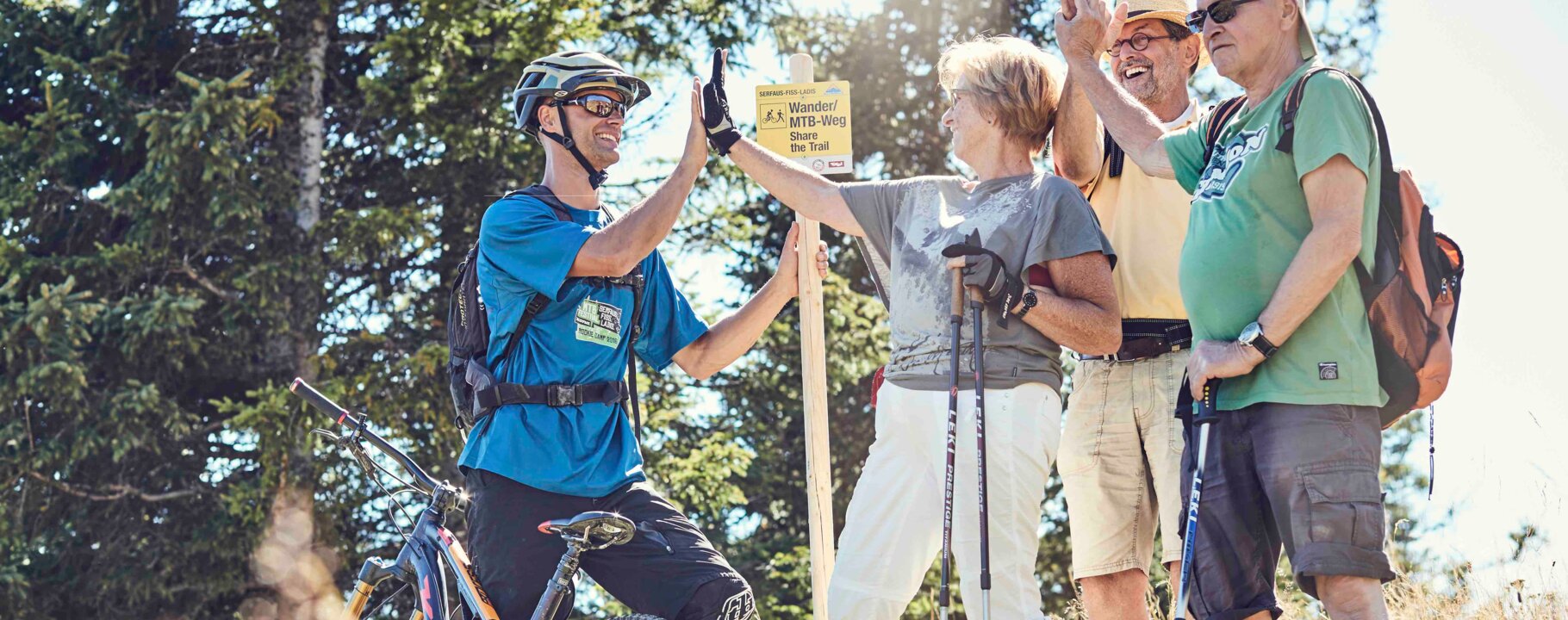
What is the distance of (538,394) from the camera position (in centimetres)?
391

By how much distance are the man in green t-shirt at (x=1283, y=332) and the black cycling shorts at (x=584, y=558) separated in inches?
51.6

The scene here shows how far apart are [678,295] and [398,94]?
27.9 feet

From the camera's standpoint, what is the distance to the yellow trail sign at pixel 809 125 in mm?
5004

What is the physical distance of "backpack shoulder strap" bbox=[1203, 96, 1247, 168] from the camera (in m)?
3.50

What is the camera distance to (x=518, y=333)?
3.98m

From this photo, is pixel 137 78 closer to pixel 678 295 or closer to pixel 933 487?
pixel 678 295

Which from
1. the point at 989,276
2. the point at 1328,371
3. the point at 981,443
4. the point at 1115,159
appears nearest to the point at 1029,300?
the point at 989,276

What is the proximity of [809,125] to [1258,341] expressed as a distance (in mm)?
2243

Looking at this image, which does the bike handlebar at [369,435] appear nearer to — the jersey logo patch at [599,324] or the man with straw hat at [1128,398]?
the jersey logo patch at [599,324]

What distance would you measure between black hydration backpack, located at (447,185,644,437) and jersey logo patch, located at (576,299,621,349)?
0.08 m

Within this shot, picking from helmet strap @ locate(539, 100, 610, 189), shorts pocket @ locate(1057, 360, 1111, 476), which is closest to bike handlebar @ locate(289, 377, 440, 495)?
helmet strap @ locate(539, 100, 610, 189)

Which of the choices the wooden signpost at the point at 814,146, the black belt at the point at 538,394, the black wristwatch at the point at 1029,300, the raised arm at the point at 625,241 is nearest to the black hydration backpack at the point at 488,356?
the black belt at the point at 538,394

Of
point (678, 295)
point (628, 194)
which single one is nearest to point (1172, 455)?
point (678, 295)

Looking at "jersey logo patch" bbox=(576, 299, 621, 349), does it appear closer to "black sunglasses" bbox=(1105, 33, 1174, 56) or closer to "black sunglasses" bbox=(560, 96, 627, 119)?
"black sunglasses" bbox=(560, 96, 627, 119)
